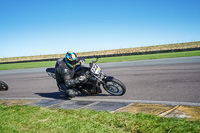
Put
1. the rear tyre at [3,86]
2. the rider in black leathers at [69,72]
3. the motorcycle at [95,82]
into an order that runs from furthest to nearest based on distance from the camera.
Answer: the rear tyre at [3,86]
the rider in black leathers at [69,72]
the motorcycle at [95,82]

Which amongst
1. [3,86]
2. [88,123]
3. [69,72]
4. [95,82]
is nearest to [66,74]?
[69,72]

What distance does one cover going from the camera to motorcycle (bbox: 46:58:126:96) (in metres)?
6.08

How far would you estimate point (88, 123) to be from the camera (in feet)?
12.0

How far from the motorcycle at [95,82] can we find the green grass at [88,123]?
182 cm

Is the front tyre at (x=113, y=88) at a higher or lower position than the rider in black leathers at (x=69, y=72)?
lower

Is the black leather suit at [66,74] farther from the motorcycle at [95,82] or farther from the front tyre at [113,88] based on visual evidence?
the front tyre at [113,88]

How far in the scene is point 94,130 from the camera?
335 centimetres

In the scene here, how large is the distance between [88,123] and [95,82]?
8.79 ft

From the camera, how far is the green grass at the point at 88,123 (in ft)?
10.7

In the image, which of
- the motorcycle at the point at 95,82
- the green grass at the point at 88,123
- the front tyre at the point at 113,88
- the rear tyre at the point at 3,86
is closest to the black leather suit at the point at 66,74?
the motorcycle at the point at 95,82

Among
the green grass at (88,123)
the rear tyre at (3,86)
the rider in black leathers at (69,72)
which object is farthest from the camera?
the rear tyre at (3,86)

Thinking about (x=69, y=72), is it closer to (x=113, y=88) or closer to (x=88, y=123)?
(x=113, y=88)

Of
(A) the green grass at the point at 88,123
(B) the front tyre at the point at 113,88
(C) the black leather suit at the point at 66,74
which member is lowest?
(A) the green grass at the point at 88,123

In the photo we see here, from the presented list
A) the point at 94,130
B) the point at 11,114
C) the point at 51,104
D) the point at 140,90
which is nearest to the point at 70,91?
the point at 51,104
